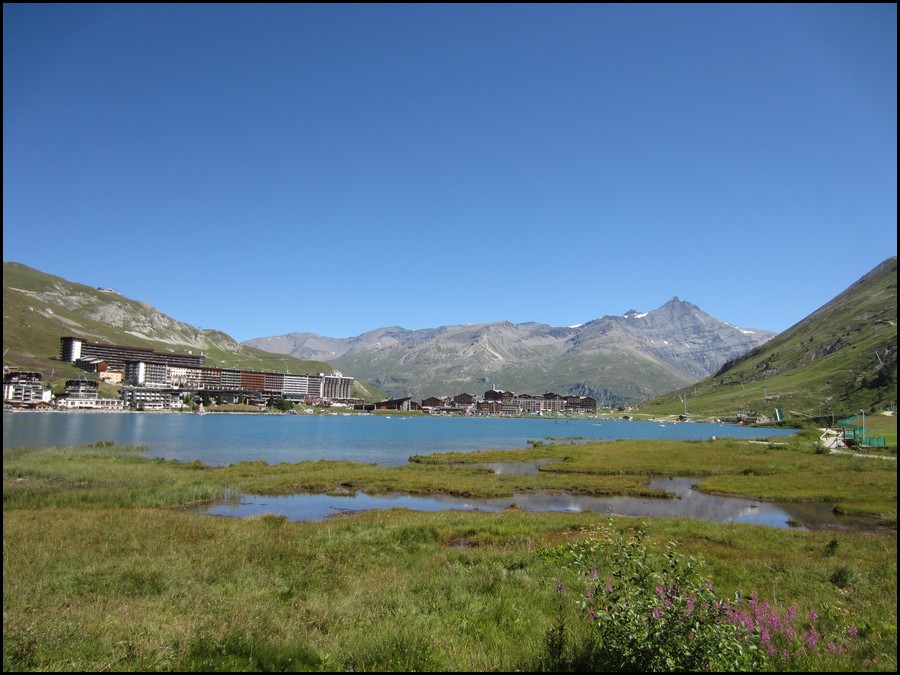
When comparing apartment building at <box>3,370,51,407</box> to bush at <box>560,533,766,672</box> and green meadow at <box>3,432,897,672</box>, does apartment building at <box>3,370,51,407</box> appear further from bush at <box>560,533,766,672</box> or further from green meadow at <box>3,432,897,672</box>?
bush at <box>560,533,766,672</box>

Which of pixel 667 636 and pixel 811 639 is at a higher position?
pixel 667 636

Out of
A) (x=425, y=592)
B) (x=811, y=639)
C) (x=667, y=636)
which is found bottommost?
(x=425, y=592)

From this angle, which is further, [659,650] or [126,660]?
[126,660]

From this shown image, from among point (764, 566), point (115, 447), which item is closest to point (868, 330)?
point (764, 566)

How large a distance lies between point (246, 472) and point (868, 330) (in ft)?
164

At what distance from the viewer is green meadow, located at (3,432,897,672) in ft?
25.4

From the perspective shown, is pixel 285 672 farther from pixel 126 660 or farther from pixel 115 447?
pixel 115 447

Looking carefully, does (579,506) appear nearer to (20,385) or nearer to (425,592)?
(425,592)

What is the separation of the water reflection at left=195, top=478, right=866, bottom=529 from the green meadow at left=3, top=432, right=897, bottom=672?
10.7ft

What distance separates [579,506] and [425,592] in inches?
1072

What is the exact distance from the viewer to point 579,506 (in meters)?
37.7

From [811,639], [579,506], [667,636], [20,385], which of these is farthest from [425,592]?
[20,385]

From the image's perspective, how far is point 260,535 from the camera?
789 inches

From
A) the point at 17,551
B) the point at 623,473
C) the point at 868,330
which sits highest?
the point at 868,330
